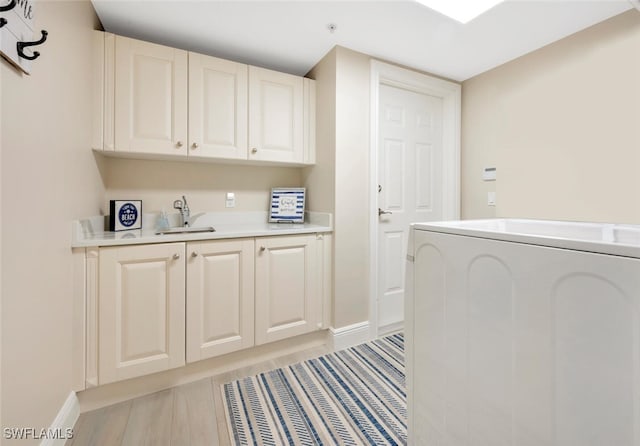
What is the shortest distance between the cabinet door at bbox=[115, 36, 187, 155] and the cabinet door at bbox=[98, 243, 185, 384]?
704mm

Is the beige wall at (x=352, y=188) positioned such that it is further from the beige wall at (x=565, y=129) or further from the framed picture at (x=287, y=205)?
the beige wall at (x=565, y=129)

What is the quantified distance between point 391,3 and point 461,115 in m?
1.41

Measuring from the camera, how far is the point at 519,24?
71.7 inches

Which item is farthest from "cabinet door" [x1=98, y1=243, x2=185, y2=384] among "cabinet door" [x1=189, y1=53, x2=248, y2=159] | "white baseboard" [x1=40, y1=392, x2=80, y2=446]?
"cabinet door" [x1=189, y1=53, x2=248, y2=159]

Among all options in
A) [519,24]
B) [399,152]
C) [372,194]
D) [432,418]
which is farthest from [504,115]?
[432,418]

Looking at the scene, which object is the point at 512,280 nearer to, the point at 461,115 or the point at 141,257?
the point at 141,257

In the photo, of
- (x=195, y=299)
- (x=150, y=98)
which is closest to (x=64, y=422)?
(x=195, y=299)

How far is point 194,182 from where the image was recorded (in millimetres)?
2215

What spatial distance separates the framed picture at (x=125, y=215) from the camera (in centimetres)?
180

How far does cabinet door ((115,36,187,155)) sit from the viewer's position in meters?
1.70

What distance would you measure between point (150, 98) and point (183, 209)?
0.77 metres

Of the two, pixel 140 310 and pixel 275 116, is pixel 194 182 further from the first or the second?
pixel 140 310

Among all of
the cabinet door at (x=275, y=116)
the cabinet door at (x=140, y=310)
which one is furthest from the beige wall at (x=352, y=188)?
the cabinet door at (x=140, y=310)

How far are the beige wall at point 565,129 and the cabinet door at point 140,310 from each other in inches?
99.1
